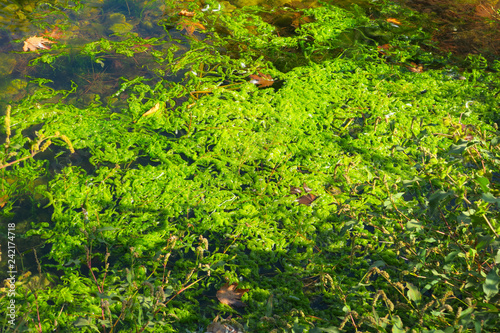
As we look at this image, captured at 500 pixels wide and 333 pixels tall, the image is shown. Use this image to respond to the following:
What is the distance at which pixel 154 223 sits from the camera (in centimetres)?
154

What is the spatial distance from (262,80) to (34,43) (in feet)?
4.99

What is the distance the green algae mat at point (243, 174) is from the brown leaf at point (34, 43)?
0.04 feet

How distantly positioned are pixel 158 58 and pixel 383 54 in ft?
5.30

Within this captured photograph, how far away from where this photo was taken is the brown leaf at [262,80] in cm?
225

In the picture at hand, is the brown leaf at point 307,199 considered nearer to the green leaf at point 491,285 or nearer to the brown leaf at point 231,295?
the brown leaf at point 231,295

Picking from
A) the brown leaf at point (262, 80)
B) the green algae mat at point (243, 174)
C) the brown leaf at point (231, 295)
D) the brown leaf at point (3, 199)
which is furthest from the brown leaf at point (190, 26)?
the brown leaf at point (231, 295)

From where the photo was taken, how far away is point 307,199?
5.55 ft

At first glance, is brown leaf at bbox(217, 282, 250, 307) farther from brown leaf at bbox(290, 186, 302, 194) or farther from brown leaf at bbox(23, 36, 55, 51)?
brown leaf at bbox(23, 36, 55, 51)

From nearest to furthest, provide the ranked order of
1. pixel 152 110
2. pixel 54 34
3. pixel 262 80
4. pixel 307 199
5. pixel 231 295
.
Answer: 1. pixel 231 295
2. pixel 307 199
3. pixel 152 110
4. pixel 262 80
5. pixel 54 34

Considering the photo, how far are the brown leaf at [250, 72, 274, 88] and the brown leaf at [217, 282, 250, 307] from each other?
4.29 feet

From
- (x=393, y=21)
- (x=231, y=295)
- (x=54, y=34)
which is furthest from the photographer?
(x=393, y=21)

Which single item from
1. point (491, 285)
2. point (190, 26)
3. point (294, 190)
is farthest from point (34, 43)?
point (491, 285)

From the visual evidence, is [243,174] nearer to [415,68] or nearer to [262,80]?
[262,80]

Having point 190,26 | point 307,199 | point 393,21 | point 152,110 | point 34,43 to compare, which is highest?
point 393,21
